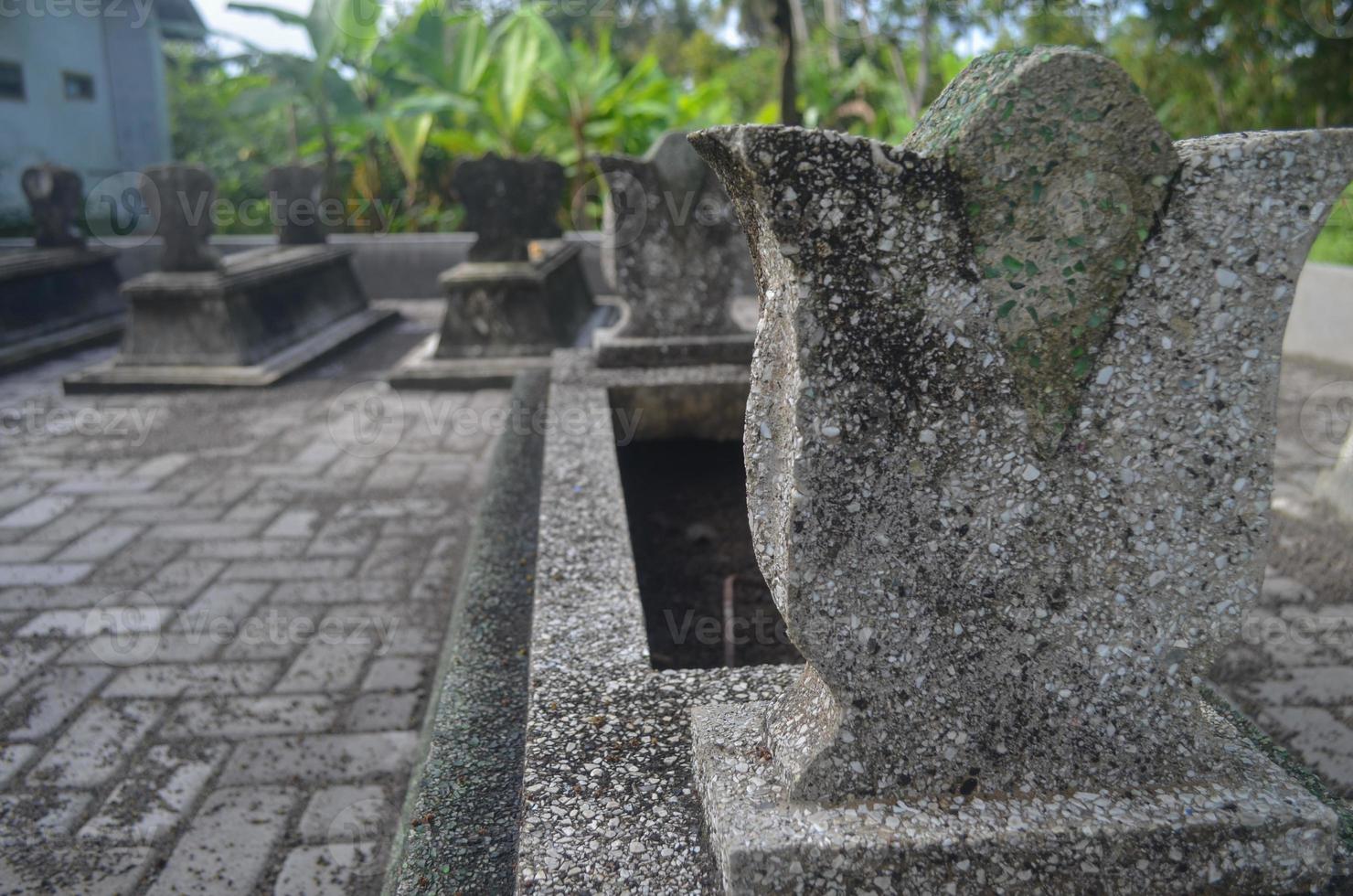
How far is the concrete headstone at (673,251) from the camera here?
17.3 ft

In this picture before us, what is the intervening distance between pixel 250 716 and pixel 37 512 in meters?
2.48

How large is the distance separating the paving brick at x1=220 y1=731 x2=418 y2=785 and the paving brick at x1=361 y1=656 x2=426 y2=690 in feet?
0.89

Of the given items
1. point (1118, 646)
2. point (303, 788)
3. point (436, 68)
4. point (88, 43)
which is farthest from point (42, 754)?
point (88, 43)

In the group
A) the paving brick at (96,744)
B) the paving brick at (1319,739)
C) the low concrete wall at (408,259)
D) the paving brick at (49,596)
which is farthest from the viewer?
the low concrete wall at (408,259)

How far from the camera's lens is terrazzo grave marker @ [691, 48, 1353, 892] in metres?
1.32

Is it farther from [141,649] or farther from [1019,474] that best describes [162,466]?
[1019,474]

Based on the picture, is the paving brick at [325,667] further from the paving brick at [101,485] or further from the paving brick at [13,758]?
the paving brick at [101,485]

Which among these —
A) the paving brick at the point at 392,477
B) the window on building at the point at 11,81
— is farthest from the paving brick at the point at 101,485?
the window on building at the point at 11,81

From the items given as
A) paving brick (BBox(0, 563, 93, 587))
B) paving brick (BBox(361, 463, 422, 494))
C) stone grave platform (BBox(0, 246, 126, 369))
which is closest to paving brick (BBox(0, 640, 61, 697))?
paving brick (BBox(0, 563, 93, 587))

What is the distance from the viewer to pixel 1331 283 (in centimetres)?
741

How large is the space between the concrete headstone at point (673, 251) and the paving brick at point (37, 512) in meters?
2.82

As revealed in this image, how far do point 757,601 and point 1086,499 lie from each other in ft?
7.30

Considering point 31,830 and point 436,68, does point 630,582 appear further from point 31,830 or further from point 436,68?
point 436,68

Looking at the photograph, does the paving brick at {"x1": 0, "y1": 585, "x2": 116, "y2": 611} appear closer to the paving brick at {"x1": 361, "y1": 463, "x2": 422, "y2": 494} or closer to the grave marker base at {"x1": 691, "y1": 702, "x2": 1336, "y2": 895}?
the paving brick at {"x1": 361, "y1": 463, "x2": 422, "y2": 494}
